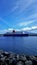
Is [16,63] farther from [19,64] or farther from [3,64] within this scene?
[3,64]

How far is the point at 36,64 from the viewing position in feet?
16.8

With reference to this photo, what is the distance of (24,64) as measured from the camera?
16.9 feet

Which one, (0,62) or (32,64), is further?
(0,62)

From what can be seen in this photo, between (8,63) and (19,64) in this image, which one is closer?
(19,64)

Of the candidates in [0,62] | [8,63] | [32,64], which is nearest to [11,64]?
[8,63]

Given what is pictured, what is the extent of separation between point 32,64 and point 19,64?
0.78 metres

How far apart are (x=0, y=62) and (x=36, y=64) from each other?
2250 mm

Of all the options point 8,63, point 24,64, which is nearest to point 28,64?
point 24,64

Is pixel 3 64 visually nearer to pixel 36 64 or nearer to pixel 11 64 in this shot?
pixel 11 64

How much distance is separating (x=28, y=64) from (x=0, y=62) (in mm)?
1784

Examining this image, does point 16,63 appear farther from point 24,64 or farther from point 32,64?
point 32,64

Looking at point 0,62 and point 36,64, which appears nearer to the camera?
point 36,64

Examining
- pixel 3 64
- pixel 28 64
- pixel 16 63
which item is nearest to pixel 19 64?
pixel 16 63

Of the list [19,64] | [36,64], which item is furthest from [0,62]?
[36,64]
